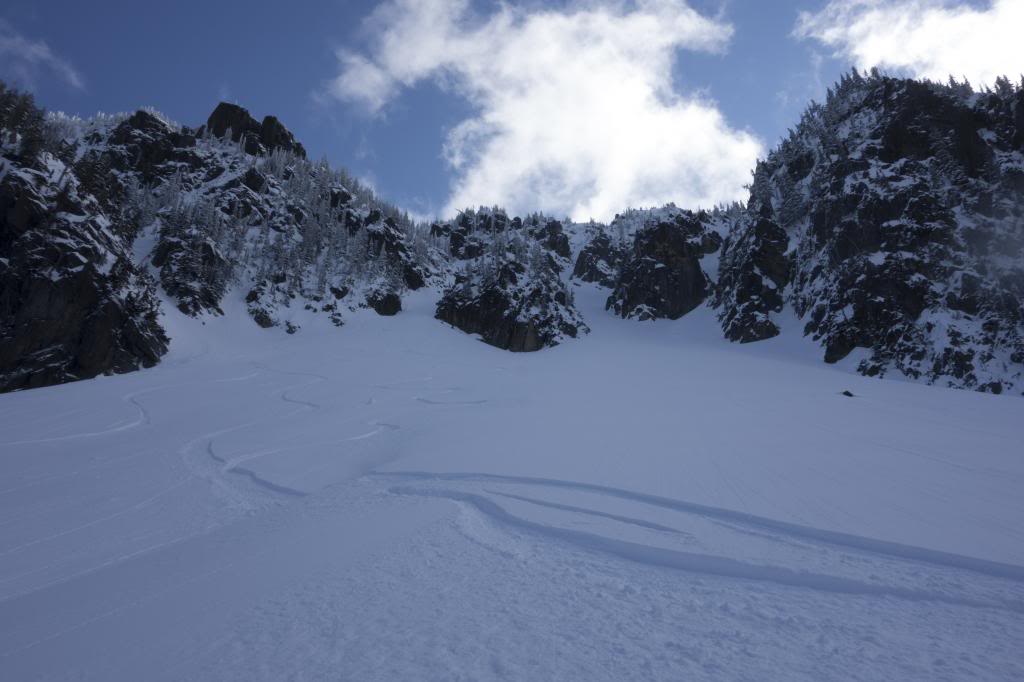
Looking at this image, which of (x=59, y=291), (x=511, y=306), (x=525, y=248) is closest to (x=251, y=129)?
(x=525, y=248)

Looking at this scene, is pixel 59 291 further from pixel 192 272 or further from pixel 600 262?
pixel 600 262

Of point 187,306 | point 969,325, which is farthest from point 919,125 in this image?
point 187,306

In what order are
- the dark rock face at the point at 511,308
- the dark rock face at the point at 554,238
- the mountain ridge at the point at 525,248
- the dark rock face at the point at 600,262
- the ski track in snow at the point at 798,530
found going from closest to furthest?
1. the ski track in snow at the point at 798,530
2. the mountain ridge at the point at 525,248
3. the dark rock face at the point at 511,308
4. the dark rock face at the point at 600,262
5. the dark rock face at the point at 554,238

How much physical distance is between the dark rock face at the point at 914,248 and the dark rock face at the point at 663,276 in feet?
55.2

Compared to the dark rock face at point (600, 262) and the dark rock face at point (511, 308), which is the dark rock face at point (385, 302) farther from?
the dark rock face at point (600, 262)

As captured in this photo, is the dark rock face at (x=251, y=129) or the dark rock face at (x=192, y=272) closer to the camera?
the dark rock face at (x=192, y=272)

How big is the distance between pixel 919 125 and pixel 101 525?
6433 centimetres

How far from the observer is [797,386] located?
20.0 meters

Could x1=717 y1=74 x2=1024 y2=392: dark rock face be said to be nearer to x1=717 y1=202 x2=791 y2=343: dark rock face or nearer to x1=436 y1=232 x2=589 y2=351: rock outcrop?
x1=717 y1=202 x2=791 y2=343: dark rock face

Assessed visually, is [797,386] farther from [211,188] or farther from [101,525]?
[211,188]

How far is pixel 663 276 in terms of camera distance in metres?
73.6

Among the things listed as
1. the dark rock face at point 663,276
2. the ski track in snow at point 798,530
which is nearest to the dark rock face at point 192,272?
the ski track in snow at point 798,530

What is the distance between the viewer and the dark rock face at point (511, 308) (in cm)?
5456

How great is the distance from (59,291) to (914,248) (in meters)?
61.4
